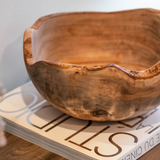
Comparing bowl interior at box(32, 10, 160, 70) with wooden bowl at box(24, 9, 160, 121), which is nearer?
wooden bowl at box(24, 9, 160, 121)

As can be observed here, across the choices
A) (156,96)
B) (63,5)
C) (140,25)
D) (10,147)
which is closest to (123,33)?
(140,25)

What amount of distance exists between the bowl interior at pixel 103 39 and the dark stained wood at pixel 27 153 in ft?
0.90

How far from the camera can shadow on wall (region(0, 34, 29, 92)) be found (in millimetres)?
887

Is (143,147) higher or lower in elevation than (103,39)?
lower

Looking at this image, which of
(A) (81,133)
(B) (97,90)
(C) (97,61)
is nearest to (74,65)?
(B) (97,90)

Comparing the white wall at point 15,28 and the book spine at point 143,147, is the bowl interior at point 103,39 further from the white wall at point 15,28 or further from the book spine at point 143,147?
the book spine at point 143,147

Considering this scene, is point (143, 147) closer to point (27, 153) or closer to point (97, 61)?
point (27, 153)

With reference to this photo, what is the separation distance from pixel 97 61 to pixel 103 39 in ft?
0.24

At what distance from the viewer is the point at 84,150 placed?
596 millimetres

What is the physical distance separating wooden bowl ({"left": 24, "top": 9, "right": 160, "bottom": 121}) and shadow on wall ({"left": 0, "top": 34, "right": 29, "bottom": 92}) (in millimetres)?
124

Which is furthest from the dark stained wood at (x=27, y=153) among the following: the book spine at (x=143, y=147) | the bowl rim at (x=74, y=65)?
the bowl rim at (x=74, y=65)

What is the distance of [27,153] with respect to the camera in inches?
25.8

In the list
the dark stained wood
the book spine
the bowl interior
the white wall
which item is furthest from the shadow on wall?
the book spine

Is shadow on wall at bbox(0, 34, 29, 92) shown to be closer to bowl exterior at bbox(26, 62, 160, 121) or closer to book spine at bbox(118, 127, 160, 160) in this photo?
bowl exterior at bbox(26, 62, 160, 121)
